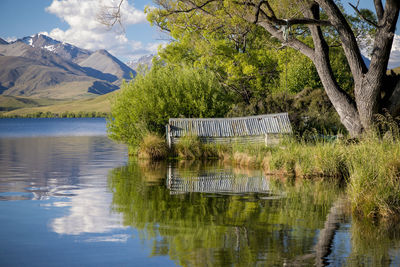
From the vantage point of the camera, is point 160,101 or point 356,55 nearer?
point 356,55

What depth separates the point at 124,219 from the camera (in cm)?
1053

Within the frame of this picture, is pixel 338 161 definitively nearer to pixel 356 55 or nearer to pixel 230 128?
pixel 356 55

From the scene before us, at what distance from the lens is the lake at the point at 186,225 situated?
25.2 ft

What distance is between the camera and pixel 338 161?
1702 cm

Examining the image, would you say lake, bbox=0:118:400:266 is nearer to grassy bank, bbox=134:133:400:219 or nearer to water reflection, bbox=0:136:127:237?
water reflection, bbox=0:136:127:237

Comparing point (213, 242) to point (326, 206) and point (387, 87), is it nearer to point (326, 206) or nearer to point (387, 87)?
point (326, 206)

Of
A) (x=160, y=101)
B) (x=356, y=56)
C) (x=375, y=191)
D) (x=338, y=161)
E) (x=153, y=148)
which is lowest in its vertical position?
(x=375, y=191)

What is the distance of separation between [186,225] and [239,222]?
1.12m

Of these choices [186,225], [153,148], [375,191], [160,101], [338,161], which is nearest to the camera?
[186,225]

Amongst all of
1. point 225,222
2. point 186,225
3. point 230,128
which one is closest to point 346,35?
point 230,128

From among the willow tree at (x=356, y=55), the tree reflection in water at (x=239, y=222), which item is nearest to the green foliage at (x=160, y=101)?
the willow tree at (x=356, y=55)

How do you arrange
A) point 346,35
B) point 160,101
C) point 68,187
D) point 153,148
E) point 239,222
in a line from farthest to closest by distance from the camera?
point 160,101 → point 153,148 → point 346,35 → point 68,187 → point 239,222

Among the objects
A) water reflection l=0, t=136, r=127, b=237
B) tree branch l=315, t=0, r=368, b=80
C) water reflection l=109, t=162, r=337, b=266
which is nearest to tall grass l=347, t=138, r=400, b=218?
water reflection l=109, t=162, r=337, b=266

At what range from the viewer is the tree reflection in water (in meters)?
7.71
